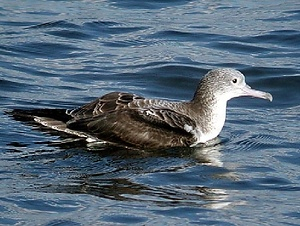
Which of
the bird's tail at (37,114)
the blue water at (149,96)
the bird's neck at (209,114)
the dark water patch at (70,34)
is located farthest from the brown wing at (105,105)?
the dark water patch at (70,34)

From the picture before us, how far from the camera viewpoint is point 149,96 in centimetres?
1611

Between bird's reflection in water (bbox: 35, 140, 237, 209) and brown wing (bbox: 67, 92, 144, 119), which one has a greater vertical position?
brown wing (bbox: 67, 92, 144, 119)

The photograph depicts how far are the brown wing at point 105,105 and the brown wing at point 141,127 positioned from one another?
8 cm

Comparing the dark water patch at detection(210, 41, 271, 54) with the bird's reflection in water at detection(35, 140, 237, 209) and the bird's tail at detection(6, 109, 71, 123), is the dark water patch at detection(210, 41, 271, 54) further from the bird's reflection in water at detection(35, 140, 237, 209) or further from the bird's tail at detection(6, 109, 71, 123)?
the bird's tail at detection(6, 109, 71, 123)

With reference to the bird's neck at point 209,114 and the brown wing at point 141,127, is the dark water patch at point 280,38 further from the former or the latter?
the brown wing at point 141,127

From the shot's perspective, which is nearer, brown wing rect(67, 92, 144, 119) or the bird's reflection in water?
the bird's reflection in water

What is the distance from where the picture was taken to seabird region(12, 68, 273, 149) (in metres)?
13.3

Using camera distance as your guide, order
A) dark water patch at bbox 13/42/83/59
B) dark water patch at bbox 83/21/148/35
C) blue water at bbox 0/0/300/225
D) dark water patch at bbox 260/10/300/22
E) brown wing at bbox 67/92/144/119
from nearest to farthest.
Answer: blue water at bbox 0/0/300/225
brown wing at bbox 67/92/144/119
dark water patch at bbox 13/42/83/59
dark water patch at bbox 83/21/148/35
dark water patch at bbox 260/10/300/22

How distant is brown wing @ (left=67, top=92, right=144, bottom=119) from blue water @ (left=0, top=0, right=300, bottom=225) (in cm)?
35

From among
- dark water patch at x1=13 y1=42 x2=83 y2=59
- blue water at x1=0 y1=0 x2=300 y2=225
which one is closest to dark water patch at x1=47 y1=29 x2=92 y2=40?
blue water at x1=0 y1=0 x2=300 y2=225

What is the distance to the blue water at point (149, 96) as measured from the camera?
36.7 ft

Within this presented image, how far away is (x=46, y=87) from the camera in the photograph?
53.0ft

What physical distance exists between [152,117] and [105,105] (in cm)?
62

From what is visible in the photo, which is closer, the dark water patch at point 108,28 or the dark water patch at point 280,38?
the dark water patch at point 280,38
